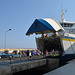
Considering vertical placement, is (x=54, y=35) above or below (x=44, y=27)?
below

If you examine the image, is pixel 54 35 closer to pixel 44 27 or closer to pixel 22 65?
pixel 44 27

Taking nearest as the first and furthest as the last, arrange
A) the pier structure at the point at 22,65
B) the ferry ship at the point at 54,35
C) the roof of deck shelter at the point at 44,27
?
the pier structure at the point at 22,65
the roof of deck shelter at the point at 44,27
the ferry ship at the point at 54,35

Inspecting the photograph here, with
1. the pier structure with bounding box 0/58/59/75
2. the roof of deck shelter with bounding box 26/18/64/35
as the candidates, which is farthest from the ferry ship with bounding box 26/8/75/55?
the pier structure with bounding box 0/58/59/75

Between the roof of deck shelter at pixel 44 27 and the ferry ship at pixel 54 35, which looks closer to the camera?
the roof of deck shelter at pixel 44 27

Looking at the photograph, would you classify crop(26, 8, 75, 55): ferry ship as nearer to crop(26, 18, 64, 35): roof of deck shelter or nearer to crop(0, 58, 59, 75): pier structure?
crop(26, 18, 64, 35): roof of deck shelter

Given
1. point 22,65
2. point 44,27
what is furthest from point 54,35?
point 22,65

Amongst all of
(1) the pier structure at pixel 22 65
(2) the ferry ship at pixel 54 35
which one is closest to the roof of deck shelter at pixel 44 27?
(2) the ferry ship at pixel 54 35

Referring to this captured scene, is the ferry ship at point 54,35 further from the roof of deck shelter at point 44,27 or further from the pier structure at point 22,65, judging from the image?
the pier structure at point 22,65

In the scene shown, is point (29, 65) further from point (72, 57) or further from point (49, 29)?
point (72, 57)

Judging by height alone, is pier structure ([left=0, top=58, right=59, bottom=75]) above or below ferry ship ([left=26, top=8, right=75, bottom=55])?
below

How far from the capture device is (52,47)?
21969mm

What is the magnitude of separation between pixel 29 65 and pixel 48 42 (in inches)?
517

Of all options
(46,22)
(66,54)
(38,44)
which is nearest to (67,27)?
(38,44)

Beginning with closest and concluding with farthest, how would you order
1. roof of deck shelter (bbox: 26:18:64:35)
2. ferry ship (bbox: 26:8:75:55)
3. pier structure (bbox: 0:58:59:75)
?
pier structure (bbox: 0:58:59:75) < roof of deck shelter (bbox: 26:18:64:35) < ferry ship (bbox: 26:8:75:55)
